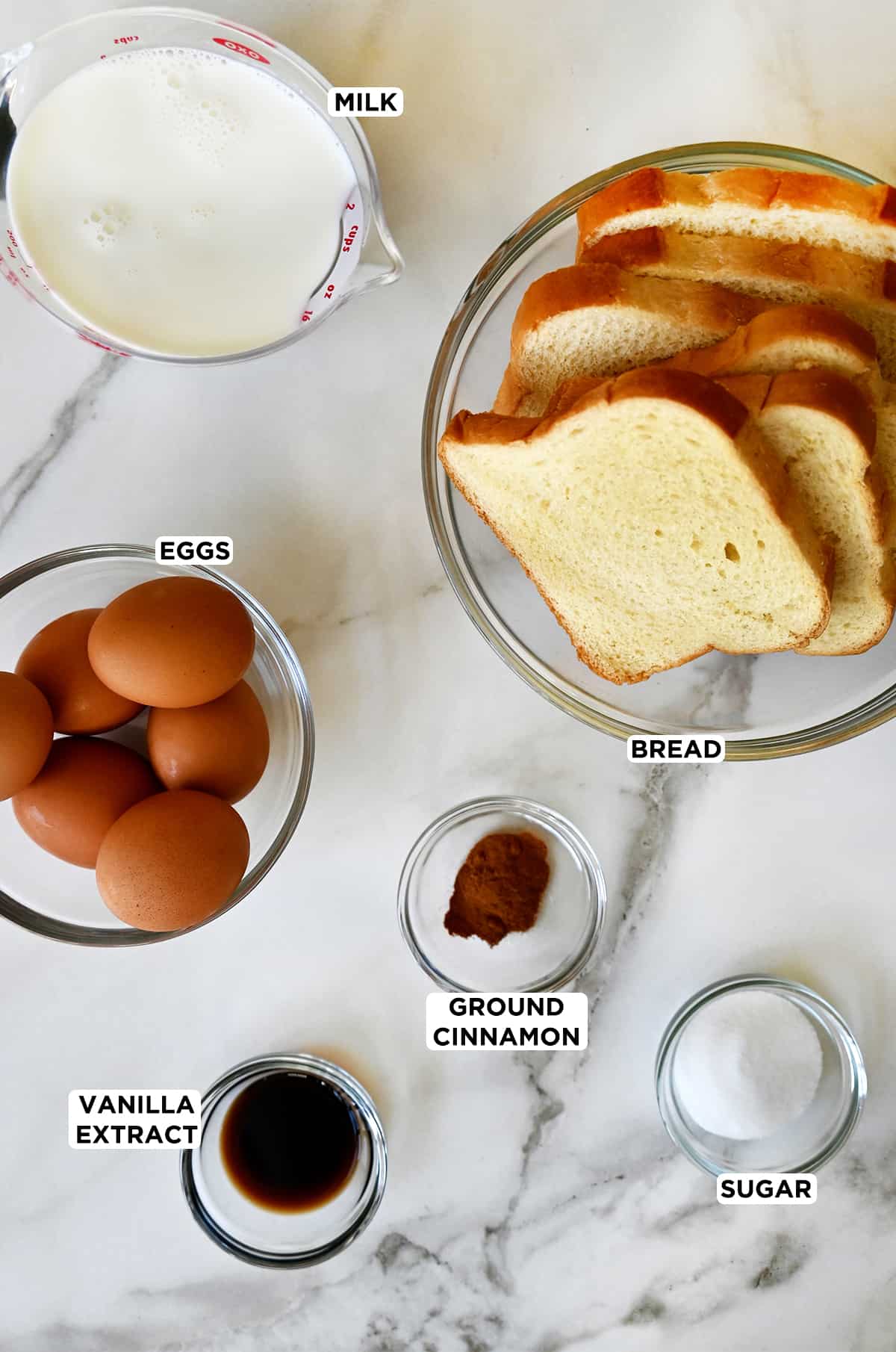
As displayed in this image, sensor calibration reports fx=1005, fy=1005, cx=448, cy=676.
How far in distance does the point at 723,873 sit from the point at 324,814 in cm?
42

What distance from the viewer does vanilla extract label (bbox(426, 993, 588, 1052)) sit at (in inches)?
41.3

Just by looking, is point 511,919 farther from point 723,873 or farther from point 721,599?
point 721,599

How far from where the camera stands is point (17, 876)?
0.95m

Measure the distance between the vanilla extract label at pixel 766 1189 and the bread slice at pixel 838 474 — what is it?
0.56 m

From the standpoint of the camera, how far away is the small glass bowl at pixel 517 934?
103 cm

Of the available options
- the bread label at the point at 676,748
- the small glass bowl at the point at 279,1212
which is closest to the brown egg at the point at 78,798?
the small glass bowl at the point at 279,1212

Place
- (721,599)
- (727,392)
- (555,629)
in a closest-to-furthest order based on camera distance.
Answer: (727,392), (721,599), (555,629)

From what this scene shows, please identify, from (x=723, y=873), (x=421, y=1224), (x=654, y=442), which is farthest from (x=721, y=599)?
(x=421, y=1224)

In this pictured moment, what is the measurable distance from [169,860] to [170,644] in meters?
0.18

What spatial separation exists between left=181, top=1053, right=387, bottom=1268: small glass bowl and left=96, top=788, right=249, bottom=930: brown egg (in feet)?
0.93

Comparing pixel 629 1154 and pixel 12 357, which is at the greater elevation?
pixel 12 357

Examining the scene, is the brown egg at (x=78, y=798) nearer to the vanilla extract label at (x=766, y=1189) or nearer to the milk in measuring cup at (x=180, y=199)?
the milk in measuring cup at (x=180, y=199)

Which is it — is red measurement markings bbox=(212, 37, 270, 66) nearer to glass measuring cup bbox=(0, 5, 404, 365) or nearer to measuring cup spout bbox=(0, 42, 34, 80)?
glass measuring cup bbox=(0, 5, 404, 365)

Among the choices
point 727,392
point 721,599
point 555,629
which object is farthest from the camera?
point 555,629
